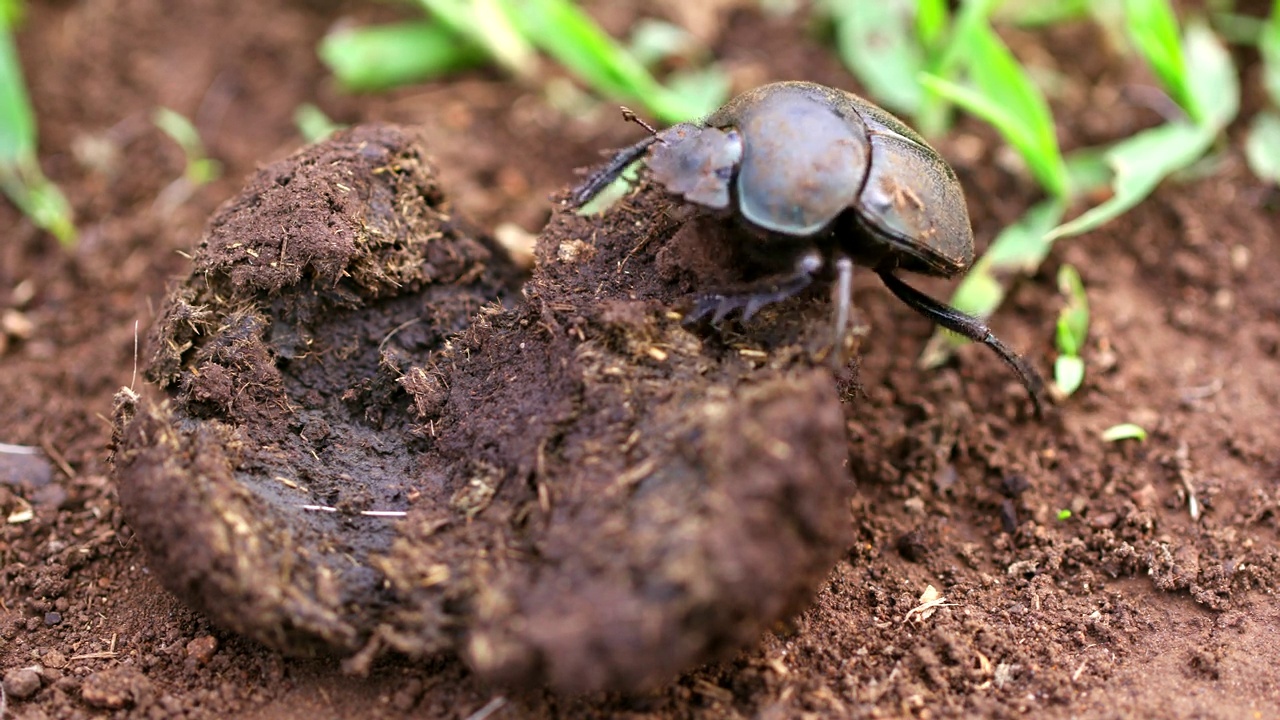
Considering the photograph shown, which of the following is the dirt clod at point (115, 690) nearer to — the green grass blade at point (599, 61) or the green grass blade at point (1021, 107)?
the green grass blade at point (599, 61)

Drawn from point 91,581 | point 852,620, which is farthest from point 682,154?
point 91,581

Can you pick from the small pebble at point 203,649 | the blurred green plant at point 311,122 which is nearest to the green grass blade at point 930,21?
the blurred green plant at point 311,122

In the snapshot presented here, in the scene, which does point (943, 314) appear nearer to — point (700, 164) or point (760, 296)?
point (760, 296)

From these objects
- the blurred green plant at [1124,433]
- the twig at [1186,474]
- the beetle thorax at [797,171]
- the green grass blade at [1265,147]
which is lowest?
the twig at [1186,474]

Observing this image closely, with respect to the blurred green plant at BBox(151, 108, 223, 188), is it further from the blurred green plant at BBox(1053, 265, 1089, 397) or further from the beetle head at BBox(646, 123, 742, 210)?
the blurred green plant at BBox(1053, 265, 1089, 397)

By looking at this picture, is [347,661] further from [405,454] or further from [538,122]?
[538,122]

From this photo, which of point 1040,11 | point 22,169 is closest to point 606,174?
point 1040,11

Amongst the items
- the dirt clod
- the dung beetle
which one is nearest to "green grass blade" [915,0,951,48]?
the dung beetle
